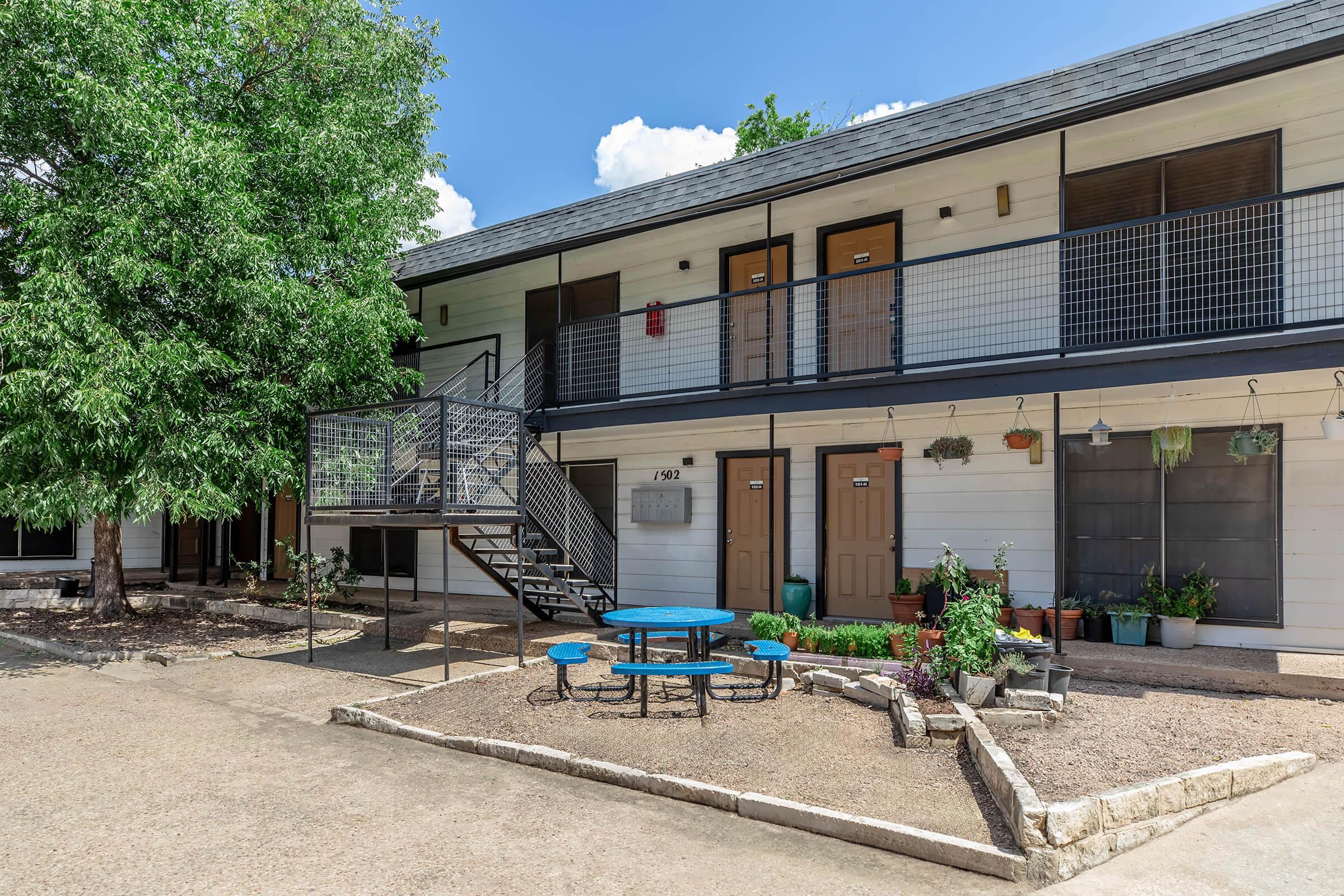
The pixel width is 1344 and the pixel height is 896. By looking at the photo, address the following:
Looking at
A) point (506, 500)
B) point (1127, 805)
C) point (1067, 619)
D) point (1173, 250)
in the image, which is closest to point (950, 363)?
point (1173, 250)

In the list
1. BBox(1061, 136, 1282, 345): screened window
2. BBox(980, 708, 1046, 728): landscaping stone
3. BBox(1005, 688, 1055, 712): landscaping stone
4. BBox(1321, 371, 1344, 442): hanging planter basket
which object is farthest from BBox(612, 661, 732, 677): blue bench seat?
BBox(1321, 371, 1344, 442): hanging planter basket

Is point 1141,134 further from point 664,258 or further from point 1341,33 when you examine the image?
point 664,258

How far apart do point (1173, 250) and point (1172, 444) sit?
209cm

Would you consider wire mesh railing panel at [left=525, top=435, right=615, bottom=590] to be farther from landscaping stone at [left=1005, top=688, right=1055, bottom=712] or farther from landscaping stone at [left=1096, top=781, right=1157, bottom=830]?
landscaping stone at [left=1096, top=781, right=1157, bottom=830]

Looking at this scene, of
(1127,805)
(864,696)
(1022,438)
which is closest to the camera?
(1127,805)

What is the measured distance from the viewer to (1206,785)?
4945 millimetres

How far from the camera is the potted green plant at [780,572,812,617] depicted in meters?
11.1

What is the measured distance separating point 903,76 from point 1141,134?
54.4 feet

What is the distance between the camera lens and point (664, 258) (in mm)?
13172

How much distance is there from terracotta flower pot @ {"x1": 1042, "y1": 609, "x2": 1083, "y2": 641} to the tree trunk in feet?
42.0

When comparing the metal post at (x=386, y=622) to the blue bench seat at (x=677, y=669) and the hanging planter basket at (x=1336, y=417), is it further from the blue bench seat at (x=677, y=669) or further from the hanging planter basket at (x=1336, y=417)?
the hanging planter basket at (x=1336, y=417)

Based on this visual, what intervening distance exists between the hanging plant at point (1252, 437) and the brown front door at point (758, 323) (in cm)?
526

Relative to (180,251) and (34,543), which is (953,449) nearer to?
(180,251)

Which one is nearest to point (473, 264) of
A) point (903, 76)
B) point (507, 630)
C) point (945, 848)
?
point (507, 630)
